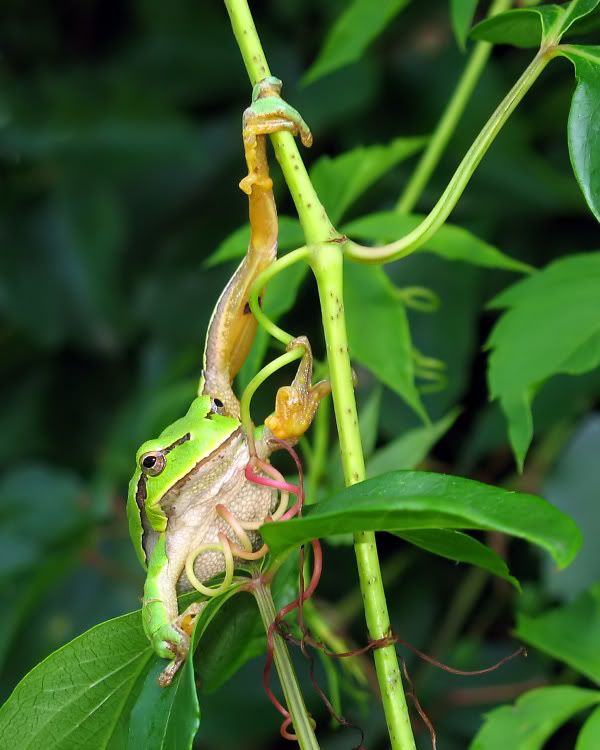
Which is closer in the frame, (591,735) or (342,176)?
(591,735)

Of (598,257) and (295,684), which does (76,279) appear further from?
(295,684)

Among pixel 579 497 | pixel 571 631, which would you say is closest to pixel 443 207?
pixel 571 631

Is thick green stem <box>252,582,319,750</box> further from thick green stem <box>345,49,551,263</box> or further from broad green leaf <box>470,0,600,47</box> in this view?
broad green leaf <box>470,0,600,47</box>

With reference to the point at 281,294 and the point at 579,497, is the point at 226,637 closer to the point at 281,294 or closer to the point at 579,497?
the point at 281,294

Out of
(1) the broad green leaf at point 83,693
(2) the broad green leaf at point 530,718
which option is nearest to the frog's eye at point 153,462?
(1) the broad green leaf at point 83,693

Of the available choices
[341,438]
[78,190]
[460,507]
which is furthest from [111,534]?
[460,507]

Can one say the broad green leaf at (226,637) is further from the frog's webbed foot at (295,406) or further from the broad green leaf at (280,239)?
the broad green leaf at (280,239)
